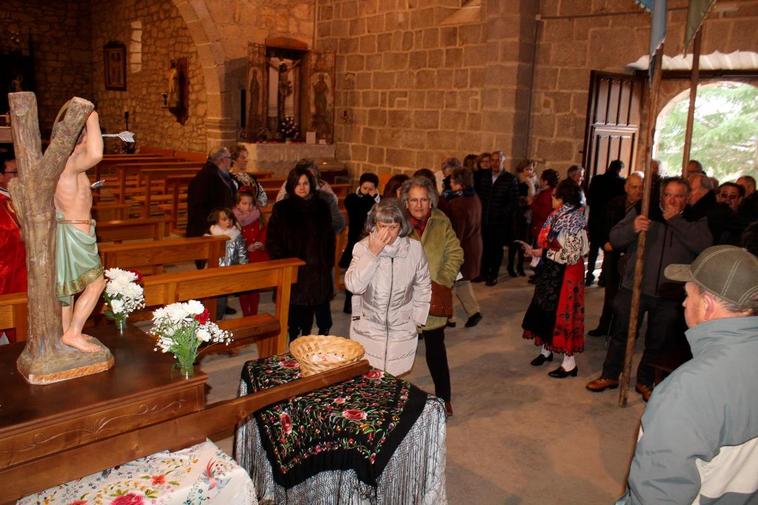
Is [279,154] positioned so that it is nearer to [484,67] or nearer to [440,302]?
[484,67]

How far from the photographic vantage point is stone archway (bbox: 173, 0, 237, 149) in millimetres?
11055

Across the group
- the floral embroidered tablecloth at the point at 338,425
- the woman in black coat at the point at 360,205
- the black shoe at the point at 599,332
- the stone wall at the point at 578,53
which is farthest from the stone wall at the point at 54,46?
the floral embroidered tablecloth at the point at 338,425

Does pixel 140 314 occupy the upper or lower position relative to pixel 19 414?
lower

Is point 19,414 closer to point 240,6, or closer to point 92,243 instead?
point 92,243

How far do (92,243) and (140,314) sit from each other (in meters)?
1.86

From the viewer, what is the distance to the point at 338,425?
241 centimetres

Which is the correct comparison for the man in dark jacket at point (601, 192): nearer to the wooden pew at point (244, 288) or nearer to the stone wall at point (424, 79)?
the stone wall at point (424, 79)

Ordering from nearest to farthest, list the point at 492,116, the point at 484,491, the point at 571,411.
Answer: the point at 484,491
the point at 571,411
the point at 492,116

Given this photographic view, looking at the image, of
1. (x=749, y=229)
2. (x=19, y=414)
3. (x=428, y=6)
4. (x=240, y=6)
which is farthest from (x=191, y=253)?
(x=240, y=6)

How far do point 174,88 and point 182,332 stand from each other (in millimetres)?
11864

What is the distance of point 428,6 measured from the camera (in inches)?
401

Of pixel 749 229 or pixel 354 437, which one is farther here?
pixel 749 229

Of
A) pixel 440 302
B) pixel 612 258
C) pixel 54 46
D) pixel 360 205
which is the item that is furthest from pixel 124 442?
pixel 54 46

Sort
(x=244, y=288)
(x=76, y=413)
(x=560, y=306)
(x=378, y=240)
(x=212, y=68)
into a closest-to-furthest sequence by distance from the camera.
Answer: (x=76, y=413), (x=378, y=240), (x=244, y=288), (x=560, y=306), (x=212, y=68)
